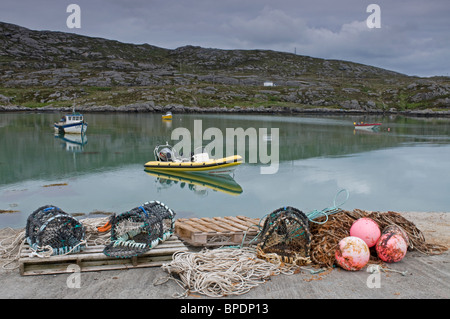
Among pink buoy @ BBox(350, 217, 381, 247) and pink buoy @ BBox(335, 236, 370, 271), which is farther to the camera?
pink buoy @ BBox(350, 217, 381, 247)

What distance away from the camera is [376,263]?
666cm

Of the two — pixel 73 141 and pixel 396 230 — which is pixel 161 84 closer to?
pixel 73 141

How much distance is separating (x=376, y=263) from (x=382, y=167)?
18257 millimetres

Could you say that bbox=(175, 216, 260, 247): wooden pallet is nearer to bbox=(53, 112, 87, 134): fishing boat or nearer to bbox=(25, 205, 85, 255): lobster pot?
bbox=(25, 205, 85, 255): lobster pot

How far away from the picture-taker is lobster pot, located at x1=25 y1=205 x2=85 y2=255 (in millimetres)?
6336

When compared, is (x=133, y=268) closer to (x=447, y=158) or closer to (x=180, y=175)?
(x=180, y=175)

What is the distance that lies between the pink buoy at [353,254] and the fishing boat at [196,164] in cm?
1311

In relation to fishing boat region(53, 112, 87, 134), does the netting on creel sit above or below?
below

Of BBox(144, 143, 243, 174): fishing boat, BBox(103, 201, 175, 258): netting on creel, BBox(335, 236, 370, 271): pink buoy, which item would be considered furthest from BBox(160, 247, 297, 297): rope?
BBox(144, 143, 243, 174): fishing boat

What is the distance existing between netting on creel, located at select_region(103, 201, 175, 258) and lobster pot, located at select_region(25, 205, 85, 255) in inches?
22.5

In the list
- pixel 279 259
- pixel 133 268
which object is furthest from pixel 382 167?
pixel 133 268

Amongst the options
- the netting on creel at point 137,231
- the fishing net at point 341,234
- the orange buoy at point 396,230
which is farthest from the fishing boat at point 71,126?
the orange buoy at point 396,230

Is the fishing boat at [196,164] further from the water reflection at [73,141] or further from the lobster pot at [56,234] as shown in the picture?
the lobster pot at [56,234]

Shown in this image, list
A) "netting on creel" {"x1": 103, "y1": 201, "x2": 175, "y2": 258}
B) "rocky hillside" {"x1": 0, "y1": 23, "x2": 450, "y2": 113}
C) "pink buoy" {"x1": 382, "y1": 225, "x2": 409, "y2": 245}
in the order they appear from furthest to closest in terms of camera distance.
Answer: "rocky hillside" {"x1": 0, "y1": 23, "x2": 450, "y2": 113} → "pink buoy" {"x1": 382, "y1": 225, "x2": 409, "y2": 245} → "netting on creel" {"x1": 103, "y1": 201, "x2": 175, "y2": 258}
